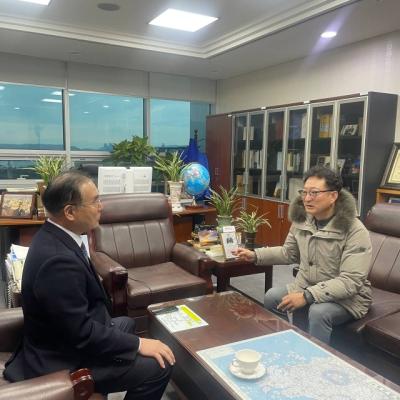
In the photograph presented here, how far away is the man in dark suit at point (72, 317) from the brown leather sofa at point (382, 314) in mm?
1023

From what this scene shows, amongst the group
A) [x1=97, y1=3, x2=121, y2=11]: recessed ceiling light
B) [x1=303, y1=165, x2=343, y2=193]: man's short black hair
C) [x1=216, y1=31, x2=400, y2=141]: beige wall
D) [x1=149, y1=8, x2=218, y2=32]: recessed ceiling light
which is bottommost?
[x1=303, y1=165, x2=343, y2=193]: man's short black hair

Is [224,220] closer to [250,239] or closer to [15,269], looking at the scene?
[250,239]

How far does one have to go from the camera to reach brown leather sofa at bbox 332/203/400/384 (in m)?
1.80

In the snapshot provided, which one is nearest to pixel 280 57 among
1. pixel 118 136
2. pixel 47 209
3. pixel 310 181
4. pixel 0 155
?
pixel 118 136

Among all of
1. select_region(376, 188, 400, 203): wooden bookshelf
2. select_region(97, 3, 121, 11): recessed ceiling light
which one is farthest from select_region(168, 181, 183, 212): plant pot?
select_region(376, 188, 400, 203): wooden bookshelf

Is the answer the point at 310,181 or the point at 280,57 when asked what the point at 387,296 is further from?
the point at 280,57

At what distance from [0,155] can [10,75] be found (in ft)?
3.49

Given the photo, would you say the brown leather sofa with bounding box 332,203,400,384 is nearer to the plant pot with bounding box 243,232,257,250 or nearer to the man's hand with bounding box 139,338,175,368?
the plant pot with bounding box 243,232,257,250

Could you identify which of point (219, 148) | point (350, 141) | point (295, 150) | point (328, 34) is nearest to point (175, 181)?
point (295, 150)

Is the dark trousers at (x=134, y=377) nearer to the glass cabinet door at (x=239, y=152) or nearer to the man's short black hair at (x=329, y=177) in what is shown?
the man's short black hair at (x=329, y=177)

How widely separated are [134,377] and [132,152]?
13.8 ft

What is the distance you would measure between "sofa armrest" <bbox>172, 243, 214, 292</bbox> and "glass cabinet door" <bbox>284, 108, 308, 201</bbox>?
2170 mm

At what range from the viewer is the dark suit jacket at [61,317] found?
1219 mm

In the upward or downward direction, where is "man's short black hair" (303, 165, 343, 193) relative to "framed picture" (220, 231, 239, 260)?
upward
